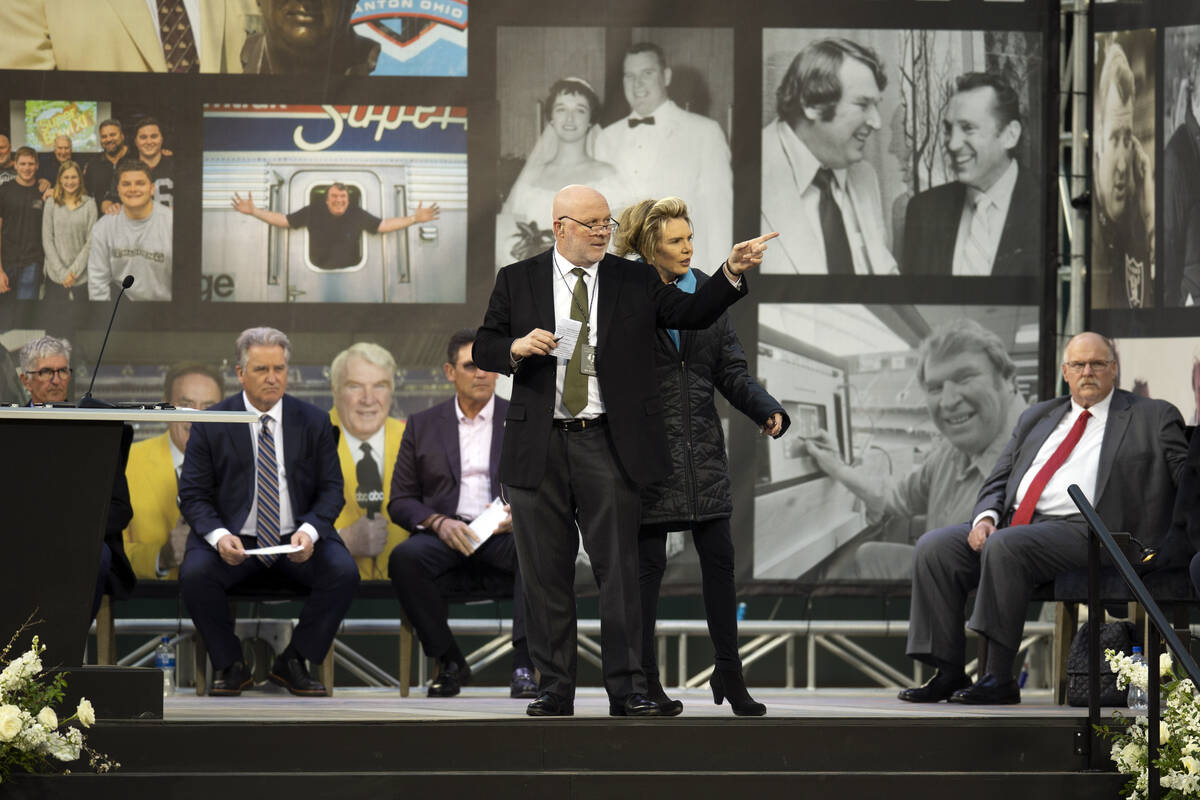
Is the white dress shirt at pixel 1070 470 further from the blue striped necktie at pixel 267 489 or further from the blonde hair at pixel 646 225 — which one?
the blue striped necktie at pixel 267 489

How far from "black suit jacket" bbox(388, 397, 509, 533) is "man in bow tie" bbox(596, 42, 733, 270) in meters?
1.18

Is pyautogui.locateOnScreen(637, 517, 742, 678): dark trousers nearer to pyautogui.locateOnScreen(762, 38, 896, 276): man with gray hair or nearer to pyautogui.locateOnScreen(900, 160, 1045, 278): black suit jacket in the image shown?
pyautogui.locateOnScreen(762, 38, 896, 276): man with gray hair

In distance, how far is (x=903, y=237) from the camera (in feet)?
21.9

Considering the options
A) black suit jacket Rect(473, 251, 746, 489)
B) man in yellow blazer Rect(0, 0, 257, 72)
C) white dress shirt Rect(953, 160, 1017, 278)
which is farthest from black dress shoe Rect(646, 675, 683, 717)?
man in yellow blazer Rect(0, 0, 257, 72)

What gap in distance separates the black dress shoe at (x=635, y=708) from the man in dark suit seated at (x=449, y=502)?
1.47 metres

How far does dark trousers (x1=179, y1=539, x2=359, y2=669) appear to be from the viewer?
571cm

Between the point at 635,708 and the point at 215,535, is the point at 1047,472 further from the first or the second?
the point at 215,535

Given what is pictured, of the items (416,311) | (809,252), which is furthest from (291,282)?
(809,252)

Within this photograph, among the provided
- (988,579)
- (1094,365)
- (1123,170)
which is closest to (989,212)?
(1123,170)

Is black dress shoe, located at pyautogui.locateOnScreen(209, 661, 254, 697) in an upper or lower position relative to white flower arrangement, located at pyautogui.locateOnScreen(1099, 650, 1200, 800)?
lower

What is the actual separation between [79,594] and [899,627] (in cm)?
363

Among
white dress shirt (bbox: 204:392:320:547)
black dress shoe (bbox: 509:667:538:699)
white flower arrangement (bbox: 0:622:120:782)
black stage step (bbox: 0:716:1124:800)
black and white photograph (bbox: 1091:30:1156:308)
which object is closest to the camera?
white flower arrangement (bbox: 0:622:120:782)

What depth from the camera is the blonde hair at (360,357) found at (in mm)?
6586

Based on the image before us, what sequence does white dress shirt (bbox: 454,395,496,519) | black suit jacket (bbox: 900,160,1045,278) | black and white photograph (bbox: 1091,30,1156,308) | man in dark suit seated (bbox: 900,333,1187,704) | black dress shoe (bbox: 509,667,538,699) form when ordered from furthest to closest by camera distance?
1. black suit jacket (bbox: 900,160,1045,278)
2. black and white photograph (bbox: 1091,30,1156,308)
3. white dress shirt (bbox: 454,395,496,519)
4. black dress shoe (bbox: 509,667,538,699)
5. man in dark suit seated (bbox: 900,333,1187,704)
